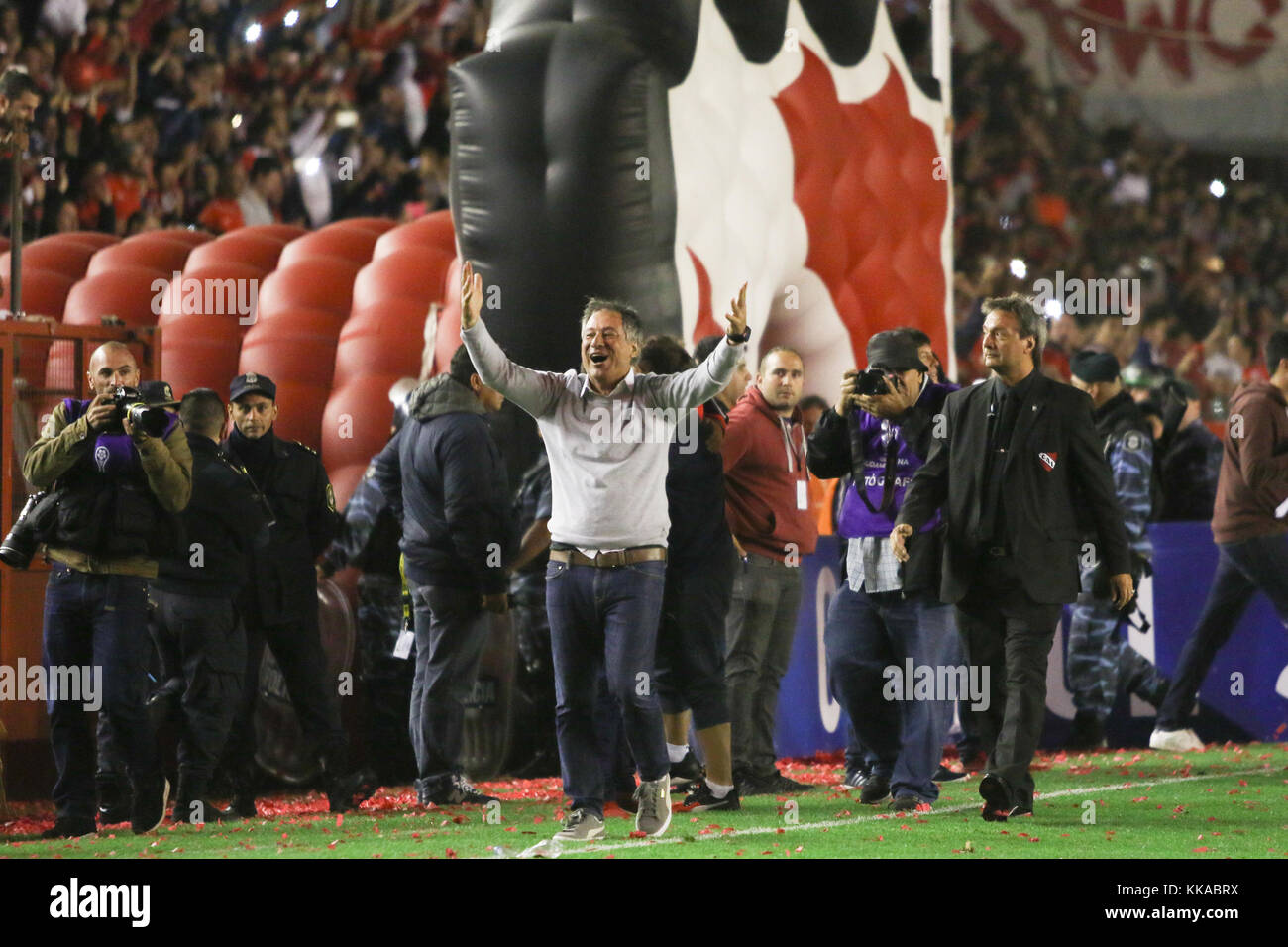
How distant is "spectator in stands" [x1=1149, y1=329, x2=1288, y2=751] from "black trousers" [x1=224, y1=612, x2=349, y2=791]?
164 inches

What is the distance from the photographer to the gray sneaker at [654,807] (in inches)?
241

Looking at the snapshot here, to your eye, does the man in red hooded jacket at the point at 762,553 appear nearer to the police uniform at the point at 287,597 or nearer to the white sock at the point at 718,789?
the white sock at the point at 718,789

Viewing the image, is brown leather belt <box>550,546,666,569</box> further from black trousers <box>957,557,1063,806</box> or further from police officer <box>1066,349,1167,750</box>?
police officer <box>1066,349,1167,750</box>

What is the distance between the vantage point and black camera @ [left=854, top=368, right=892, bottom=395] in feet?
22.5

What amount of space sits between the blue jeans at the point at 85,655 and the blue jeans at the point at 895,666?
2554mm

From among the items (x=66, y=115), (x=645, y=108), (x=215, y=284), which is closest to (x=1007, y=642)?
(x=645, y=108)

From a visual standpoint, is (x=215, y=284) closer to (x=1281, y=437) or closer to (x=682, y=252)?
(x=682, y=252)

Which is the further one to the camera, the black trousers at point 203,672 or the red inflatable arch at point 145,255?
the red inflatable arch at point 145,255

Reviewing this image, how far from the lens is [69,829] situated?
6.62 m

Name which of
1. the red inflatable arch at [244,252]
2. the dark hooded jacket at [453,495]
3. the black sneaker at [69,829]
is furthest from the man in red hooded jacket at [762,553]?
the red inflatable arch at [244,252]

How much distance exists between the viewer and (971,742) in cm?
862

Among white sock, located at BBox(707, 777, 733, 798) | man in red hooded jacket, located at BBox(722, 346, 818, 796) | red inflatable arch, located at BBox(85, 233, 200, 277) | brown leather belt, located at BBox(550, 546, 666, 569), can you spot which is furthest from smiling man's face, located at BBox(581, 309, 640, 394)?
red inflatable arch, located at BBox(85, 233, 200, 277)

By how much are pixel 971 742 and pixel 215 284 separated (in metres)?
4.74

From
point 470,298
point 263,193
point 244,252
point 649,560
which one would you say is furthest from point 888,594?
point 263,193
